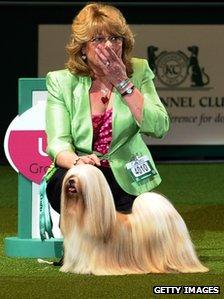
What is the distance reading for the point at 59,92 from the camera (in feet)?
20.3

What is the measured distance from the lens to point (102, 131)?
20.1 feet

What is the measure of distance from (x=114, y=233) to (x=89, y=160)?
1.10 ft

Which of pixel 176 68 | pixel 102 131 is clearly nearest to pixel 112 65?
pixel 102 131

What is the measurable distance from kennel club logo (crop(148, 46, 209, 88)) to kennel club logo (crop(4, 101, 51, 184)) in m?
5.07

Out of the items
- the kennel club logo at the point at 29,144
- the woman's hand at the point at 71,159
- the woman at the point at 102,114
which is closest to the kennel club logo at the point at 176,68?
the kennel club logo at the point at 29,144

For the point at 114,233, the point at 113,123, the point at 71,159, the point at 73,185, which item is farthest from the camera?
the point at 113,123

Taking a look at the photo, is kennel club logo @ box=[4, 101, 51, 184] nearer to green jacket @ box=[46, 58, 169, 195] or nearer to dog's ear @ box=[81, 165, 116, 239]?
green jacket @ box=[46, 58, 169, 195]

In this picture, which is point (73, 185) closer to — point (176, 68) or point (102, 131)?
point (102, 131)

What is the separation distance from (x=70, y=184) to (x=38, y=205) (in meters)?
1.04

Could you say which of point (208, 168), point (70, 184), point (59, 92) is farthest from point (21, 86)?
point (208, 168)

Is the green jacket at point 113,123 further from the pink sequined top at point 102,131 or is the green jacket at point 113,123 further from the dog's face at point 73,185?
the dog's face at point 73,185

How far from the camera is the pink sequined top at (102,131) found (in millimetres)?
6121

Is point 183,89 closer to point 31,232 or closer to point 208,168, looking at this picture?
point 208,168

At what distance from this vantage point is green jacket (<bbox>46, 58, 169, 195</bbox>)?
6.09 m
